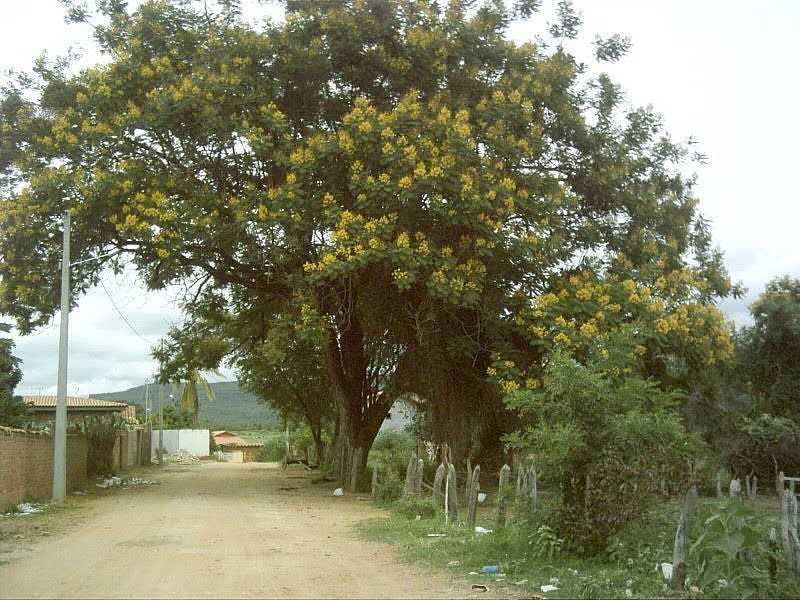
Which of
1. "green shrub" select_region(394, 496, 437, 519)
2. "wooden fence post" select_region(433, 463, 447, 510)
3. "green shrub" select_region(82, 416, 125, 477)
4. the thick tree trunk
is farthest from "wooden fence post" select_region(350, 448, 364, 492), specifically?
"wooden fence post" select_region(433, 463, 447, 510)

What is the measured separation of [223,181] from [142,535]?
35.2 feet

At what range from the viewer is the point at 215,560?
1209 centimetres

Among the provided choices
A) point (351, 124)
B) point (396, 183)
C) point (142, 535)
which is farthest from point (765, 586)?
point (351, 124)

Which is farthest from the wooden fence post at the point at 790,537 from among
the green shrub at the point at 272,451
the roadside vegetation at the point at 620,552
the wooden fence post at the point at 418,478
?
the green shrub at the point at 272,451

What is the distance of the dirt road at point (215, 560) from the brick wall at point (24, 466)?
1.76 meters

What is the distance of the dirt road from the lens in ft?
32.5

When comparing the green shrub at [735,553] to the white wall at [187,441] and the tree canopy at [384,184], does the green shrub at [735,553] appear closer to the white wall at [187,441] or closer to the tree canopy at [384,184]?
the tree canopy at [384,184]

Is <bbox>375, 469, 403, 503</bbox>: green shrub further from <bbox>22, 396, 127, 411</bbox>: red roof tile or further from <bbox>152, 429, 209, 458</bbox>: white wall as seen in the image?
<bbox>152, 429, 209, 458</bbox>: white wall

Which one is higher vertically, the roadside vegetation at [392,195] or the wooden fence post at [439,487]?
the roadside vegetation at [392,195]

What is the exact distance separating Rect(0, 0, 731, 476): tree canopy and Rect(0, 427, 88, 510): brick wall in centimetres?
364

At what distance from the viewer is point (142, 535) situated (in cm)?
1527

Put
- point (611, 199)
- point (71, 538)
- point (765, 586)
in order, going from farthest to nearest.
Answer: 1. point (611, 199)
2. point (71, 538)
3. point (765, 586)

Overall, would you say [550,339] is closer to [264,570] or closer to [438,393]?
[438,393]

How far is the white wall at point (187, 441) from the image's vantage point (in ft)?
248
